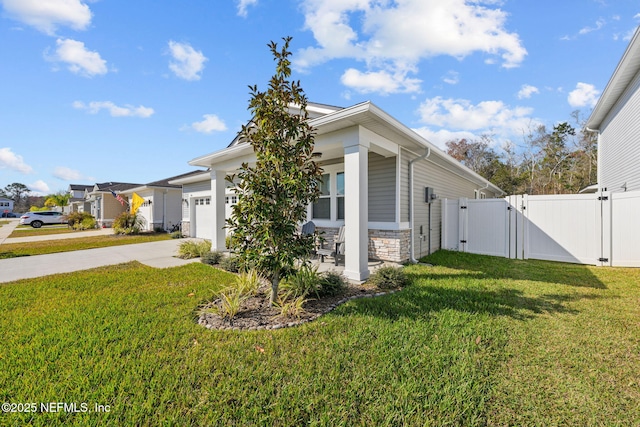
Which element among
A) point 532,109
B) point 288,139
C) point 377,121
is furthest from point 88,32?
point 532,109

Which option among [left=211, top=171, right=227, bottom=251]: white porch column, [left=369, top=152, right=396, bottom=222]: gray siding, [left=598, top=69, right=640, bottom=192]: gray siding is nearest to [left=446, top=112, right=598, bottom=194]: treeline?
[left=598, top=69, right=640, bottom=192]: gray siding

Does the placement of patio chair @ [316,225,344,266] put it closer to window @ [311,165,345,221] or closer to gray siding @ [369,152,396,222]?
window @ [311,165,345,221]

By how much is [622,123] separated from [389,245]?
9168mm

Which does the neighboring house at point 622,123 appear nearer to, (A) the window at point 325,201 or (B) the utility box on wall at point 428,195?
(B) the utility box on wall at point 428,195

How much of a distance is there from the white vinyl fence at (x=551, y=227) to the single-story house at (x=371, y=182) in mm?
929

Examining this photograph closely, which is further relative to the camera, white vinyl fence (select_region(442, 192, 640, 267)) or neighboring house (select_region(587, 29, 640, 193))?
neighboring house (select_region(587, 29, 640, 193))

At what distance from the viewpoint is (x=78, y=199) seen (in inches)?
1526

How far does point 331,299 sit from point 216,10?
23.3ft

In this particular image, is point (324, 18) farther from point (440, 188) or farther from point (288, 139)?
point (440, 188)

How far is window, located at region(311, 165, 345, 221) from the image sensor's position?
26.0 ft

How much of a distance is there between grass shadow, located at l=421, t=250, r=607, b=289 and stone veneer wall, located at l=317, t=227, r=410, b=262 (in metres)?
1.05

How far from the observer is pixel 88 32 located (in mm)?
6074

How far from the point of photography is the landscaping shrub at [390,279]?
495 cm

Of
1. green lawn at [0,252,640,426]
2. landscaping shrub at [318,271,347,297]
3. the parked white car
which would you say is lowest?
green lawn at [0,252,640,426]
